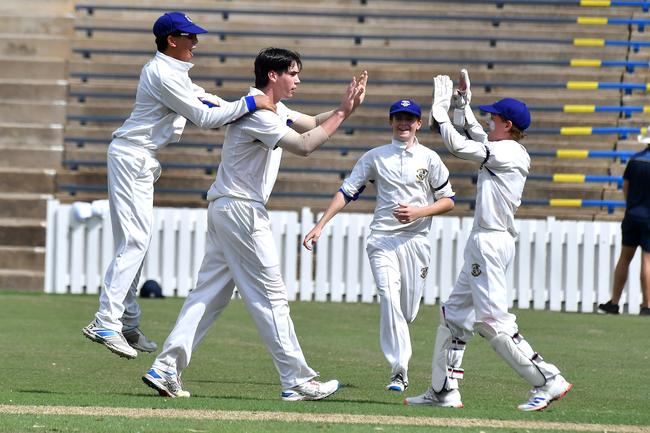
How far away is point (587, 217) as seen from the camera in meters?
20.3

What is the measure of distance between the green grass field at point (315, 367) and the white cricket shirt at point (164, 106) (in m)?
1.68

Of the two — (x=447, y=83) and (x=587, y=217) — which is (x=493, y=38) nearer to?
(x=587, y=217)

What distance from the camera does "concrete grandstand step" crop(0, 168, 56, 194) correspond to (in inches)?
798

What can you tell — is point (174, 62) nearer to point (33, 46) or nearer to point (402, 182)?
point (402, 182)

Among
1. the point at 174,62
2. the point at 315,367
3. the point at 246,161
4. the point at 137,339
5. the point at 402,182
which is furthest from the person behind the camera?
the point at 315,367

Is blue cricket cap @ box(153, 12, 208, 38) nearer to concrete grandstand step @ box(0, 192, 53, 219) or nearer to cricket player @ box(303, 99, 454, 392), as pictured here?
cricket player @ box(303, 99, 454, 392)

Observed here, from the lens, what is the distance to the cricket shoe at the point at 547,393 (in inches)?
319

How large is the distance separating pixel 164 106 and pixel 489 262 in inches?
92.7

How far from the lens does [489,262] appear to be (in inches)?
324

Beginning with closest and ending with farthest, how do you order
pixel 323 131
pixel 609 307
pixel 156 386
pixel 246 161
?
pixel 323 131
pixel 246 161
pixel 156 386
pixel 609 307

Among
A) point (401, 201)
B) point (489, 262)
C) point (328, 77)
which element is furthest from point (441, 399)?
point (328, 77)

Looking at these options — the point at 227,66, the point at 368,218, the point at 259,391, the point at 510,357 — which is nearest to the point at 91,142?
the point at 227,66

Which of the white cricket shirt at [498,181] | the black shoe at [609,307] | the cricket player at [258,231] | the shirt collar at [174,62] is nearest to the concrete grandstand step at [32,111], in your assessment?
the black shoe at [609,307]

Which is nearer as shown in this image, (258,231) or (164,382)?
(258,231)
